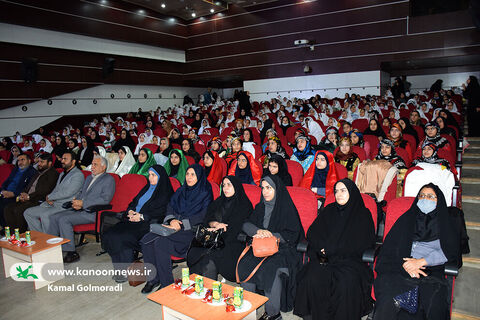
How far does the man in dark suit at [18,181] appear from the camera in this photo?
177 inches

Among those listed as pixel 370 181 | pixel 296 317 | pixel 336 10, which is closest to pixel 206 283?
pixel 296 317

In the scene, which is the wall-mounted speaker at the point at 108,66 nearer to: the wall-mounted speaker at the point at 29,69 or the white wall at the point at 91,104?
the white wall at the point at 91,104

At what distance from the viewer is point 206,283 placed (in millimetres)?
2322

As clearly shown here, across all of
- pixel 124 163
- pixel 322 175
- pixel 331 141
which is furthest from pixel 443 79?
pixel 124 163

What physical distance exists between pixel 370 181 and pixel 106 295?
2723 mm

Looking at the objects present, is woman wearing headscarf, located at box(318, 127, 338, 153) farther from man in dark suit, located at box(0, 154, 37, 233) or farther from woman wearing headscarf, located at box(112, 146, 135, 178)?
man in dark suit, located at box(0, 154, 37, 233)

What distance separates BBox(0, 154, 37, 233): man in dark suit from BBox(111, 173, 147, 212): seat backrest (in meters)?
1.66

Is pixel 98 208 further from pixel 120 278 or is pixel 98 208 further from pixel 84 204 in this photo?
pixel 120 278

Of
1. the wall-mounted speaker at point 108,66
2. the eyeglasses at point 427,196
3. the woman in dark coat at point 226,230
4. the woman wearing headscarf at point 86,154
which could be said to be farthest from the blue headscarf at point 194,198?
the wall-mounted speaker at point 108,66

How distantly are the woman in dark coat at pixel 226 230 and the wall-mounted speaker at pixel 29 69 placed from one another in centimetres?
966

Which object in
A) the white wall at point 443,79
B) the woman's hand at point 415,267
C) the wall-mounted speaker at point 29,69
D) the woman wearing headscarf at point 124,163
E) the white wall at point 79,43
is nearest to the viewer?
the woman's hand at point 415,267

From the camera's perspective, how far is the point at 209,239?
269 centimetres

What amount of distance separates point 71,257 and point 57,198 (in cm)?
72

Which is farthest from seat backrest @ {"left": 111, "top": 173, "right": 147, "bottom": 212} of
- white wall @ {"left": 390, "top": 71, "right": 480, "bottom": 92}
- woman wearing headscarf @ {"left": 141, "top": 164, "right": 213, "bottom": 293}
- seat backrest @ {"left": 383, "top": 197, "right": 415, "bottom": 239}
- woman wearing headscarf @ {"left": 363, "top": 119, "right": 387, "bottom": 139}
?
white wall @ {"left": 390, "top": 71, "right": 480, "bottom": 92}
